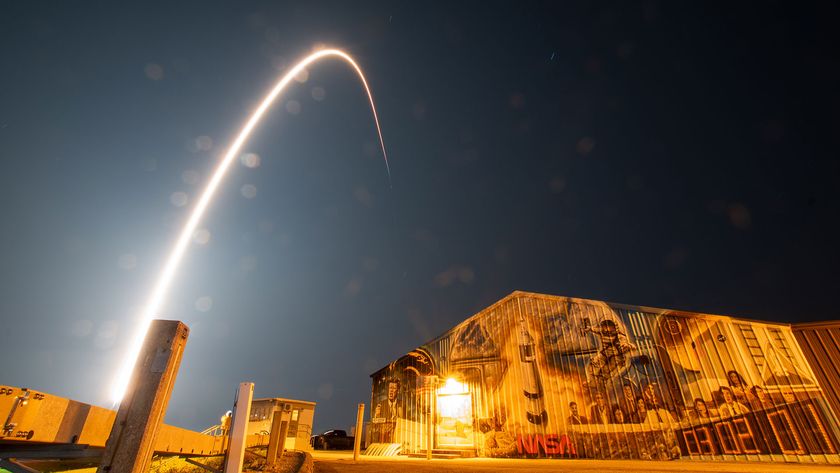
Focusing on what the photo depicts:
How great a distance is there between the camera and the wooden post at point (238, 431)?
12.8ft

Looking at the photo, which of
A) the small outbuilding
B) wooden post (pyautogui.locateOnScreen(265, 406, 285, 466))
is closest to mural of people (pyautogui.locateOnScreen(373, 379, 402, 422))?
the small outbuilding

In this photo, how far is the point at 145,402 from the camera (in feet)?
10.3

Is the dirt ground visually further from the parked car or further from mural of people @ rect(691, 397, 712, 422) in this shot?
the parked car

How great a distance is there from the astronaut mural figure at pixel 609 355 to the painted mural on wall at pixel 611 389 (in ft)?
0.15

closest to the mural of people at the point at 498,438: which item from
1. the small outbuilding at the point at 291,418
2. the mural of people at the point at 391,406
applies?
the mural of people at the point at 391,406

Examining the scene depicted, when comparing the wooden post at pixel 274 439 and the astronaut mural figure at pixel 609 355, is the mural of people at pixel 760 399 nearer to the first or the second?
the astronaut mural figure at pixel 609 355

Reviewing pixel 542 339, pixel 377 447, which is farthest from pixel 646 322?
pixel 377 447

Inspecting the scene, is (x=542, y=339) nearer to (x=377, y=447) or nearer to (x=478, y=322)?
(x=478, y=322)

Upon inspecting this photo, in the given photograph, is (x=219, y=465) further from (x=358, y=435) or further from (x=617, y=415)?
(x=617, y=415)

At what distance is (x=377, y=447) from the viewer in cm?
2045

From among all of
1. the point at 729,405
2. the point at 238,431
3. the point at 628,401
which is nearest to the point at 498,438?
the point at 628,401

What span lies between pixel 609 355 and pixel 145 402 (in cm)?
1880

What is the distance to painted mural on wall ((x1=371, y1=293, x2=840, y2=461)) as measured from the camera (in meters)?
15.1

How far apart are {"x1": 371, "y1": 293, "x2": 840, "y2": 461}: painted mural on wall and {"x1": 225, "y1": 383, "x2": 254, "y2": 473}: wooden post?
13728mm
